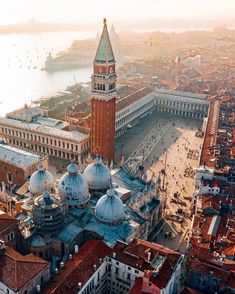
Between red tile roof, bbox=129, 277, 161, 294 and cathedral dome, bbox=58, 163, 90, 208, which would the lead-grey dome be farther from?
red tile roof, bbox=129, 277, 161, 294

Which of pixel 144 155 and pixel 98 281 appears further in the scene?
pixel 144 155

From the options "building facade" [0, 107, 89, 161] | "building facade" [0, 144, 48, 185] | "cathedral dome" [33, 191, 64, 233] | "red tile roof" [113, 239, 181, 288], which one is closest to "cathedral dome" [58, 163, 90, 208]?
"cathedral dome" [33, 191, 64, 233]

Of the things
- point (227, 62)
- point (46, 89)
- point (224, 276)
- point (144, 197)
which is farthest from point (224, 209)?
point (227, 62)

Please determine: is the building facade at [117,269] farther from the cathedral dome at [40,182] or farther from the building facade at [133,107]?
the building facade at [133,107]

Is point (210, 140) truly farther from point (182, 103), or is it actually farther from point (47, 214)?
point (47, 214)

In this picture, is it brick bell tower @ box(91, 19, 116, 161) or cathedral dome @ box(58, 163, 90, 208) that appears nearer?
cathedral dome @ box(58, 163, 90, 208)

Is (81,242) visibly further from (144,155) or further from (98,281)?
(144,155)
